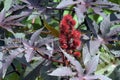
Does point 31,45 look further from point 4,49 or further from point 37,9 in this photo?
point 37,9

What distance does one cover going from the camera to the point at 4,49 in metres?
1.17

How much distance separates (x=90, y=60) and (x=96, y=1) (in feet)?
0.85

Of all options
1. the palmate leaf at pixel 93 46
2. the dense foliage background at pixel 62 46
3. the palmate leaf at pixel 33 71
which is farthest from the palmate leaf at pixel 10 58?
the palmate leaf at pixel 93 46

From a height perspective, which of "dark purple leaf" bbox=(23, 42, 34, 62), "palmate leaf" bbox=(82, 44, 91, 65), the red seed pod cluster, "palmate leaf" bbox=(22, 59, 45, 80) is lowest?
"palmate leaf" bbox=(22, 59, 45, 80)

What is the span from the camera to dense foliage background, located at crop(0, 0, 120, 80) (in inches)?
41.6

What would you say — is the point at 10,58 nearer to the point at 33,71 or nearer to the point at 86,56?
the point at 33,71

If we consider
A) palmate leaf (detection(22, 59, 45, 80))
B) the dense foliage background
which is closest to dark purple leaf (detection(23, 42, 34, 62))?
the dense foliage background

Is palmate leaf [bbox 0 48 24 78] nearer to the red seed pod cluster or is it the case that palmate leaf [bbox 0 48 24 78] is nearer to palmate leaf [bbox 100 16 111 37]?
the red seed pod cluster

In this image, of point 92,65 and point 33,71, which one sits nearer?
point 92,65

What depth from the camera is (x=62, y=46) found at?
106cm

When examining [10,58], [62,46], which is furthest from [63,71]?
[10,58]

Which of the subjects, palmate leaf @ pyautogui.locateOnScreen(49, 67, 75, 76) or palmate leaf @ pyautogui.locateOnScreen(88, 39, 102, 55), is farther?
palmate leaf @ pyautogui.locateOnScreen(88, 39, 102, 55)

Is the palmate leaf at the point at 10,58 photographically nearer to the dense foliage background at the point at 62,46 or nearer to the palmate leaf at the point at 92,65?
the dense foliage background at the point at 62,46

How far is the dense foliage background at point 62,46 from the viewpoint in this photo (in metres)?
1.06
